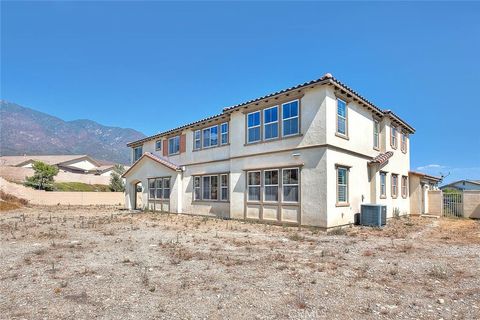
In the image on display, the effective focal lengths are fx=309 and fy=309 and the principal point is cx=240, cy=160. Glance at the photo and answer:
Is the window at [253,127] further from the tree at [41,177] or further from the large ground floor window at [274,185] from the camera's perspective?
the tree at [41,177]

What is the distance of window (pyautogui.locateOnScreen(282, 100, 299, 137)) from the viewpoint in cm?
1518

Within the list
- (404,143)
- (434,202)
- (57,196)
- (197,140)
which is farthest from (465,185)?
(57,196)

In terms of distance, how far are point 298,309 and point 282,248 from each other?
489cm

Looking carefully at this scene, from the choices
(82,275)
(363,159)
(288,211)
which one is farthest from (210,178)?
(82,275)

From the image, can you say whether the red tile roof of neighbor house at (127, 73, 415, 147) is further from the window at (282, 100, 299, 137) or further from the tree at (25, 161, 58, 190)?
the tree at (25, 161, 58, 190)

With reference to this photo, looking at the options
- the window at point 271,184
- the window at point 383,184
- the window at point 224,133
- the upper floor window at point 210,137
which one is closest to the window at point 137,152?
the upper floor window at point 210,137

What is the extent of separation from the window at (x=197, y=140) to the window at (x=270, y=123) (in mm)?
6685

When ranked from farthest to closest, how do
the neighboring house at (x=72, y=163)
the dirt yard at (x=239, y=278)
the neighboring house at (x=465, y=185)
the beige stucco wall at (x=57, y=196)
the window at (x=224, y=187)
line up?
the neighboring house at (x=72, y=163), the neighboring house at (x=465, y=185), the beige stucco wall at (x=57, y=196), the window at (x=224, y=187), the dirt yard at (x=239, y=278)

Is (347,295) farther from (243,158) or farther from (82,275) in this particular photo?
(243,158)

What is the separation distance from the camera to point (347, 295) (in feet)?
18.7

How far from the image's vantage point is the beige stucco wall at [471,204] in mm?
21516

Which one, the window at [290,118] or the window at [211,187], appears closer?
the window at [290,118]

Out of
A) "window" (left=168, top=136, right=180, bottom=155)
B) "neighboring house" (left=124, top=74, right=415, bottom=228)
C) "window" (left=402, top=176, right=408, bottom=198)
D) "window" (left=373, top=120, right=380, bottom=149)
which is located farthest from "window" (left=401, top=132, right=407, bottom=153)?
"window" (left=168, top=136, right=180, bottom=155)

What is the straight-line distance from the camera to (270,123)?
1638cm
